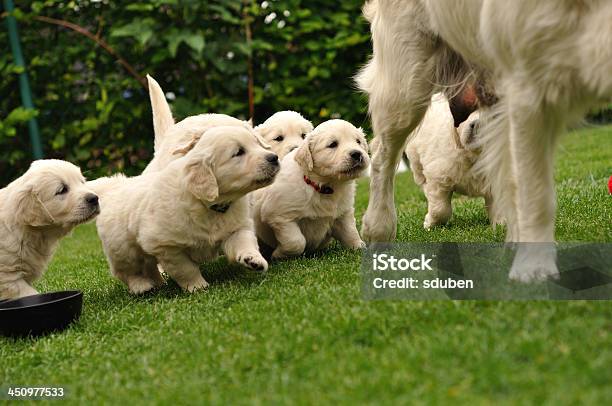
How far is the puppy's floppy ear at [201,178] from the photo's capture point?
357cm

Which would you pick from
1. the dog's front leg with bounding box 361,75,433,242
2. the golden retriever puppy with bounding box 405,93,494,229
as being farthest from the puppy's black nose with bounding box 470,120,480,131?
the dog's front leg with bounding box 361,75,433,242

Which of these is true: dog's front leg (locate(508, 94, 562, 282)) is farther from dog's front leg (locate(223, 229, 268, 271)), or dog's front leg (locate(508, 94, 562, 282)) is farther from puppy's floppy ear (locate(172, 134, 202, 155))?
puppy's floppy ear (locate(172, 134, 202, 155))

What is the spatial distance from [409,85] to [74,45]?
6.45 meters

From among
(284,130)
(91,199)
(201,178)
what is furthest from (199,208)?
(284,130)

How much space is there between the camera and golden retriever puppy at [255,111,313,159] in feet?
15.6

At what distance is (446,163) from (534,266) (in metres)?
2.24

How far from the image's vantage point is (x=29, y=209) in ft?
12.6

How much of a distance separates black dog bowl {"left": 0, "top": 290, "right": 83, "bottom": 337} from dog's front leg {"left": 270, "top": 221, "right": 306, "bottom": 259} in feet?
3.84

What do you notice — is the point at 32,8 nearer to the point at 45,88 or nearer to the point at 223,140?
the point at 45,88

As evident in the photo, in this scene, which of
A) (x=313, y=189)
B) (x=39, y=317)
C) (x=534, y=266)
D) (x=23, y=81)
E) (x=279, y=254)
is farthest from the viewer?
(x=23, y=81)

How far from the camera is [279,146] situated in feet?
15.5

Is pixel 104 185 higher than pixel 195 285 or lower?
higher

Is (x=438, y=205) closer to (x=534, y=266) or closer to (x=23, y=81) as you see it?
(x=534, y=266)

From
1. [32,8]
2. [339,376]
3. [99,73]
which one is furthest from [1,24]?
[339,376]
